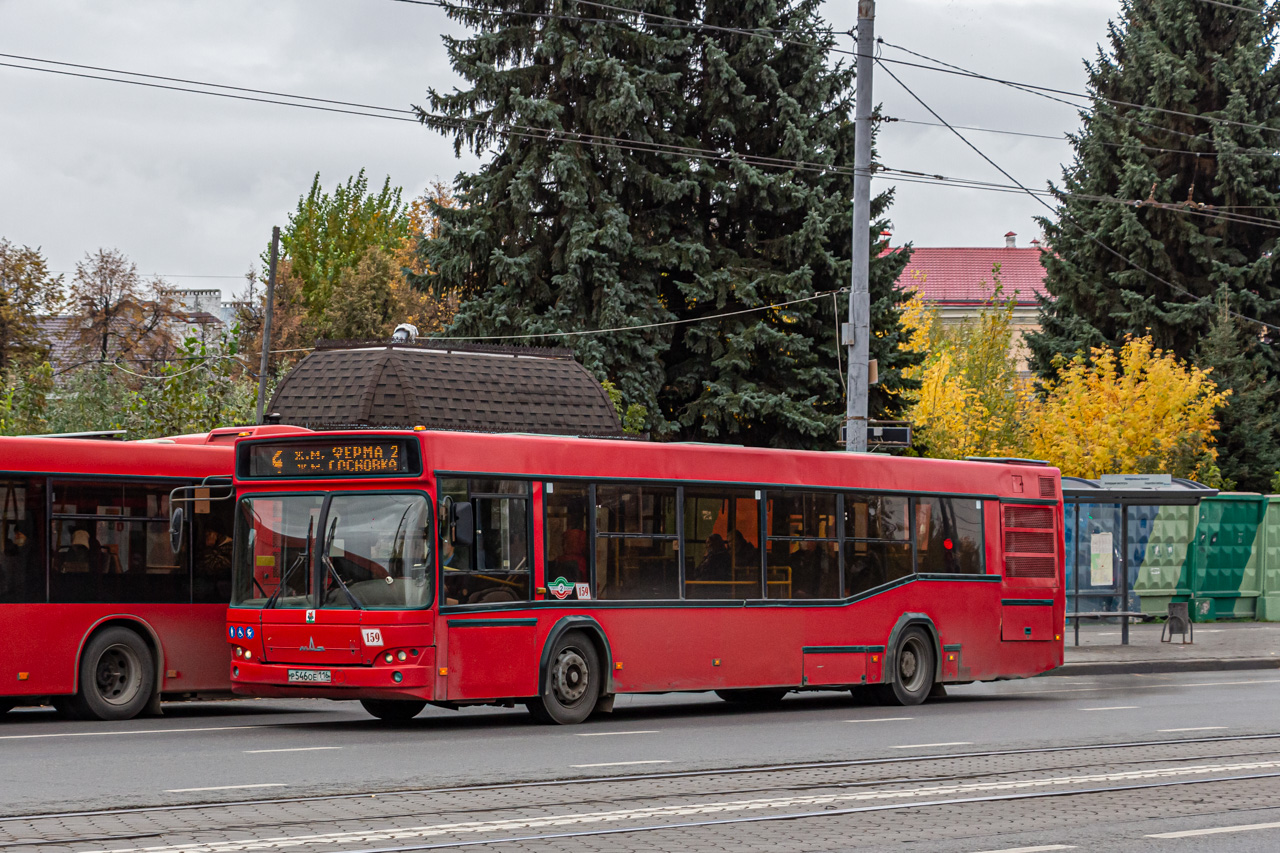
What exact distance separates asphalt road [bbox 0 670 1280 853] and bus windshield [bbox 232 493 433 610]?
3.74ft

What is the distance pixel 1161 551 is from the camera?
3275 centimetres

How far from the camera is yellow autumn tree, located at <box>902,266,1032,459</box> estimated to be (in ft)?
156

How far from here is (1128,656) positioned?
2620 cm

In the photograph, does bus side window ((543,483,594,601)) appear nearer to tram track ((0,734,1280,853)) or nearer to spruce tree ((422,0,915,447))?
tram track ((0,734,1280,853))

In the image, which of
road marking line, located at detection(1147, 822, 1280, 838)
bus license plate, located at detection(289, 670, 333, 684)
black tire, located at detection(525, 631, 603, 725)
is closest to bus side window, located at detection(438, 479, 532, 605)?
black tire, located at detection(525, 631, 603, 725)

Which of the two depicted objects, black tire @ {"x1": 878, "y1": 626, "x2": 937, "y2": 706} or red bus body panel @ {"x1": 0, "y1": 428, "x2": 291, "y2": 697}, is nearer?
red bus body panel @ {"x1": 0, "y1": 428, "x2": 291, "y2": 697}

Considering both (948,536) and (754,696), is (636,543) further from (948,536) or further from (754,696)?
(948,536)

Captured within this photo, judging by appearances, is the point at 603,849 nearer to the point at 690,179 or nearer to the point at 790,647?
the point at 790,647

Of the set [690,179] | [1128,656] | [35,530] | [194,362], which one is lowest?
[1128,656]

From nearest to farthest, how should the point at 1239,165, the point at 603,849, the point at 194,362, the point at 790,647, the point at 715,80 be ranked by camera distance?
the point at 603,849
the point at 790,647
the point at 715,80
the point at 194,362
the point at 1239,165

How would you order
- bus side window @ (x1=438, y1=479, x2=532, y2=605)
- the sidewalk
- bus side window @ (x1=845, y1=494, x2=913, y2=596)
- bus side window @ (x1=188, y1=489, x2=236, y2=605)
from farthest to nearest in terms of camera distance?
the sidewalk < bus side window @ (x1=845, y1=494, x2=913, y2=596) < bus side window @ (x1=188, y1=489, x2=236, y2=605) < bus side window @ (x1=438, y1=479, x2=532, y2=605)

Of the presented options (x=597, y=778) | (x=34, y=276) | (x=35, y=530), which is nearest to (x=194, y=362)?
(x=34, y=276)

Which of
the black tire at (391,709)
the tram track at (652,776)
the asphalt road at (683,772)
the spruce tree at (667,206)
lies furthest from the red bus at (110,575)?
the spruce tree at (667,206)

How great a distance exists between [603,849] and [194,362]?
37778mm
